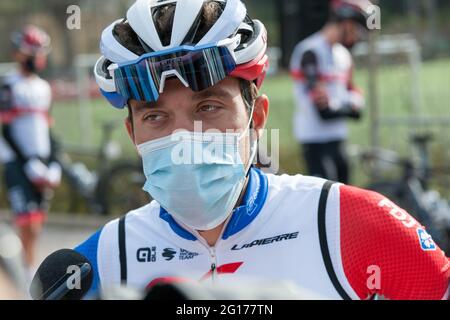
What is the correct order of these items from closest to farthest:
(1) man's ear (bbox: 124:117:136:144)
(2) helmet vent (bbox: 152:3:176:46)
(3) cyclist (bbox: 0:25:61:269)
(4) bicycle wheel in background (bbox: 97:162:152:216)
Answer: (2) helmet vent (bbox: 152:3:176:46), (1) man's ear (bbox: 124:117:136:144), (3) cyclist (bbox: 0:25:61:269), (4) bicycle wheel in background (bbox: 97:162:152:216)

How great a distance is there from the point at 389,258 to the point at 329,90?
616cm

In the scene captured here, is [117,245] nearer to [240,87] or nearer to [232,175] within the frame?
[232,175]

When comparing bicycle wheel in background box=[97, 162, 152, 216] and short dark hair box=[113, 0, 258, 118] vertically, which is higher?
short dark hair box=[113, 0, 258, 118]

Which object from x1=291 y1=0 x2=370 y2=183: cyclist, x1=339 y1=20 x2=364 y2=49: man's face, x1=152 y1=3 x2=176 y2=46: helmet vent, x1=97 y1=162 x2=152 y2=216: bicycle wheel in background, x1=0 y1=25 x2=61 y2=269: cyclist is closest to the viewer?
x1=152 y1=3 x2=176 y2=46: helmet vent

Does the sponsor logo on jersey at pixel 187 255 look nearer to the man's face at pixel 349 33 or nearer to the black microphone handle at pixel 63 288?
the black microphone handle at pixel 63 288

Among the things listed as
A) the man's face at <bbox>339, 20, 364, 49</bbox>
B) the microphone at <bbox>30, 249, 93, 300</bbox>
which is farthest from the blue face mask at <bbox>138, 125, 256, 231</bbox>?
the man's face at <bbox>339, 20, 364, 49</bbox>

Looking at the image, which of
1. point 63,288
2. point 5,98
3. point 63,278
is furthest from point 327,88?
point 63,288

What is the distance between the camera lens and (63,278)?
1886 mm

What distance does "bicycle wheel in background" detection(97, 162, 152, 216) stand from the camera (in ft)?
32.7

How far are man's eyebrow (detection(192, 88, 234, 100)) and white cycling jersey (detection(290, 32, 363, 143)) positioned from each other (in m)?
5.87

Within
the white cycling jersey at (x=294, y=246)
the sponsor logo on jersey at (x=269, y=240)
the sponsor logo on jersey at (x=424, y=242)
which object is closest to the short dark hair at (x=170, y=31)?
the white cycling jersey at (x=294, y=246)

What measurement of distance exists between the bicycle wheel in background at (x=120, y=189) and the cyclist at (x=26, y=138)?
1073mm

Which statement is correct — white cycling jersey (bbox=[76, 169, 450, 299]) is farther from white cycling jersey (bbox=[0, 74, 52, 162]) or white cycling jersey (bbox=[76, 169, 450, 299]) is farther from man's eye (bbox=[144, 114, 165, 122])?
white cycling jersey (bbox=[0, 74, 52, 162])
